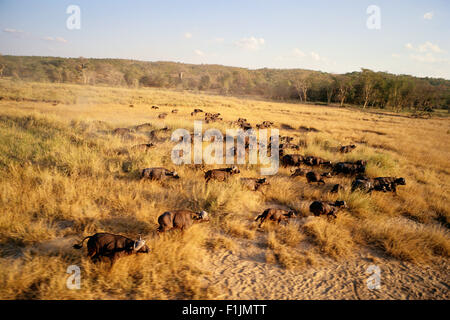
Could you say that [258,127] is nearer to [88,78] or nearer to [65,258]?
[65,258]

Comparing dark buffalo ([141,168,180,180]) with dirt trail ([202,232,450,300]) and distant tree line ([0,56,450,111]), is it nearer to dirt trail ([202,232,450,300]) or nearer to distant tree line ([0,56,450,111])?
dirt trail ([202,232,450,300])

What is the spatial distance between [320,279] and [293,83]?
7914 cm

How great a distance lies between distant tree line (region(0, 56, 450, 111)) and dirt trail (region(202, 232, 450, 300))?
56.0 meters

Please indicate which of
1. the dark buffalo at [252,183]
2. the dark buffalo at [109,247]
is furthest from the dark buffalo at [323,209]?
the dark buffalo at [109,247]

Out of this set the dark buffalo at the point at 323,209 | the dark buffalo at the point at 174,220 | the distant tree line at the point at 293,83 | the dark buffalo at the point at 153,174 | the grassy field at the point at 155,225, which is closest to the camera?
the grassy field at the point at 155,225

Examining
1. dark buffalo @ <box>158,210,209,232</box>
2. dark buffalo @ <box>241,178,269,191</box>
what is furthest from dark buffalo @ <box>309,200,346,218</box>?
dark buffalo @ <box>158,210,209,232</box>

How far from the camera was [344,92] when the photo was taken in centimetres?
5456

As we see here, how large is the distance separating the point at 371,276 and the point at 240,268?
2254 mm

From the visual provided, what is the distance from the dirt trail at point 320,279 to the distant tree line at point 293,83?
184 ft

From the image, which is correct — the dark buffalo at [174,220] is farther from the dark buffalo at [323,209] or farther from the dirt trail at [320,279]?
the dark buffalo at [323,209]

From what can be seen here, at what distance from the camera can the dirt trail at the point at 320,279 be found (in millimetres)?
3270

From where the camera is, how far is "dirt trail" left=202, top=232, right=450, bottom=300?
327 cm

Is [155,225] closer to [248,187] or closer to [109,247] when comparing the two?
[109,247]

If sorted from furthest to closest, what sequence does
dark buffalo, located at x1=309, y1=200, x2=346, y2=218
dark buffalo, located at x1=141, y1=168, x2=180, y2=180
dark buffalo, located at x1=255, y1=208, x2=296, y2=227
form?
dark buffalo, located at x1=141, y1=168, x2=180, y2=180 < dark buffalo, located at x1=309, y1=200, x2=346, y2=218 < dark buffalo, located at x1=255, y1=208, x2=296, y2=227
